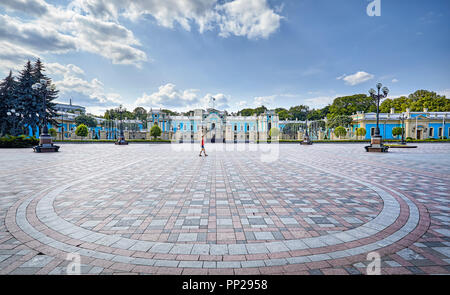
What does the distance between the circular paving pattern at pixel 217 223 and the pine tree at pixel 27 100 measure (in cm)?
3879

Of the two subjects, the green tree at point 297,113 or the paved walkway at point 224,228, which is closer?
the paved walkway at point 224,228

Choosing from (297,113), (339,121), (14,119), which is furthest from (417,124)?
(14,119)

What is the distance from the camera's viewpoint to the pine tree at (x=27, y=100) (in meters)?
33.4

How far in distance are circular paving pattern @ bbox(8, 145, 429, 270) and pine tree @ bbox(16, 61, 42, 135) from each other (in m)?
38.8

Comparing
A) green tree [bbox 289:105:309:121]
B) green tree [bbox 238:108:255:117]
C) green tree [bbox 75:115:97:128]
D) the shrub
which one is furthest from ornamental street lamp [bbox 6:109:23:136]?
green tree [bbox 289:105:309:121]

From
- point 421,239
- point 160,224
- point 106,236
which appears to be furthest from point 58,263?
point 421,239

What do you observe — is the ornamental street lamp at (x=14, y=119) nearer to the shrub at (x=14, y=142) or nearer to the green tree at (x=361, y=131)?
the shrub at (x=14, y=142)

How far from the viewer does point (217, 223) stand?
393cm

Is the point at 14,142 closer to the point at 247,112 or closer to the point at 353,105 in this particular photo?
the point at 353,105

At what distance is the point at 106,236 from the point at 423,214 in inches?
239

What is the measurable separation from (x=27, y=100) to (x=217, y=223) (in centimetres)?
4470

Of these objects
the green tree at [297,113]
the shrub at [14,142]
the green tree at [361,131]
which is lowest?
the shrub at [14,142]

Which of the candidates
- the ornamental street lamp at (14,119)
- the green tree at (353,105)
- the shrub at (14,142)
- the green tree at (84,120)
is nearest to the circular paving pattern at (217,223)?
the shrub at (14,142)
